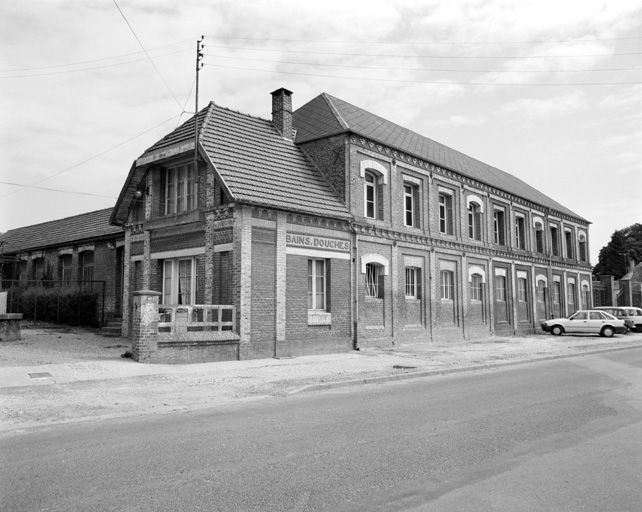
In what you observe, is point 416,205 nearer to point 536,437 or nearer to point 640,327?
point 536,437

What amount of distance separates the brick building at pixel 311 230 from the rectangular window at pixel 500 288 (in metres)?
0.97

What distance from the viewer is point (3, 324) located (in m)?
17.1

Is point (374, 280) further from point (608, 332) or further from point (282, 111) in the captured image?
point (608, 332)

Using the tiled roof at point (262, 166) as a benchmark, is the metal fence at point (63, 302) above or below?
below

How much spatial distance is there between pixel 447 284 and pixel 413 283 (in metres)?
2.81

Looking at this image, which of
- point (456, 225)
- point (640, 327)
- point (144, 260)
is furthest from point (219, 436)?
point (640, 327)

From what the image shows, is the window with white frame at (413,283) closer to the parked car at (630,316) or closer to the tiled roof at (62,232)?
the tiled roof at (62,232)

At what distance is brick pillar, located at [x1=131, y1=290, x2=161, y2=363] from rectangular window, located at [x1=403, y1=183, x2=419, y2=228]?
12.0m

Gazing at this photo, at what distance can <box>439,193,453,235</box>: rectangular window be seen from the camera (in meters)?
24.4

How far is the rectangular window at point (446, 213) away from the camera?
2442 cm

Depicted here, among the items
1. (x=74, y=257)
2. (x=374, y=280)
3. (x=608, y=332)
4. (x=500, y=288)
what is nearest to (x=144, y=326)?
(x=374, y=280)

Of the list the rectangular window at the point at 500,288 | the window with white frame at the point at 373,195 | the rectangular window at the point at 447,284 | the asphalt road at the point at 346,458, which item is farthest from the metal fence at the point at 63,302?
the rectangular window at the point at 500,288

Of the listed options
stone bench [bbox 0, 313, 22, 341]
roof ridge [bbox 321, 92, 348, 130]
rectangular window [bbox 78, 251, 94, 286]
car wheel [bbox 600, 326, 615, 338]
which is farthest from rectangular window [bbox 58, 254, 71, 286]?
car wheel [bbox 600, 326, 615, 338]

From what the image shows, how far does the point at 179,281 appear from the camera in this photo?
18.0 metres
